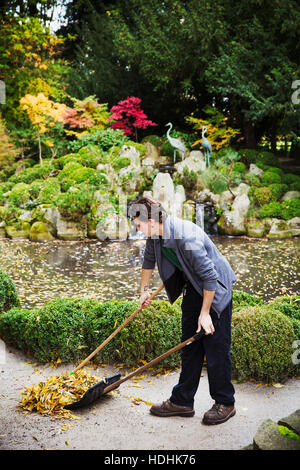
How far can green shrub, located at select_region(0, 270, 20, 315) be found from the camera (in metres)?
4.86

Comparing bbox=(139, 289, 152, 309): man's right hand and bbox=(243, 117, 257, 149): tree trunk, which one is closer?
bbox=(139, 289, 152, 309): man's right hand

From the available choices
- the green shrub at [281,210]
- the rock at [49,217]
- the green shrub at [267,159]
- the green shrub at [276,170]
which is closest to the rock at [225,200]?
the green shrub at [281,210]

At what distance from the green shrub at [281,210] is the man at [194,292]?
8639mm

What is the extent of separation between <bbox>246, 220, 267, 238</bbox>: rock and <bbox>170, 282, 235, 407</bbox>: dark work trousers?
8.21m

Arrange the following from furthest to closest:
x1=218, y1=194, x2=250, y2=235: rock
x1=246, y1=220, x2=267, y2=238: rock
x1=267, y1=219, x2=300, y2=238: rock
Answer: x1=218, y1=194, x2=250, y2=235: rock, x1=246, y1=220, x2=267, y2=238: rock, x1=267, y1=219, x2=300, y2=238: rock

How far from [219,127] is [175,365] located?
→ 43.6 ft

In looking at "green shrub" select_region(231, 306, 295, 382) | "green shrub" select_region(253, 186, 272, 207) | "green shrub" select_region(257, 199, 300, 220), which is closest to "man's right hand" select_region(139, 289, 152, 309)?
"green shrub" select_region(231, 306, 295, 382)

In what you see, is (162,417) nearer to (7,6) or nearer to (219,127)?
(219,127)

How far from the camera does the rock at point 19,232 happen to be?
11.3m

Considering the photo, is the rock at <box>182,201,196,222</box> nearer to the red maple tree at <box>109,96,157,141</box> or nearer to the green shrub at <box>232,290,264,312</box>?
the red maple tree at <box>109,96,157,141</box>

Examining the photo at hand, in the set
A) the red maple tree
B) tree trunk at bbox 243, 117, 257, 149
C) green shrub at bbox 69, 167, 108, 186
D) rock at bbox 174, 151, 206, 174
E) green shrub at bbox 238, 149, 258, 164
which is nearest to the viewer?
green shrub at bbox 69, 167, 108, 186

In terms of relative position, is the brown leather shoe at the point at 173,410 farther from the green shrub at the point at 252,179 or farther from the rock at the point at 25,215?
the green shrub at the point at 252,179
